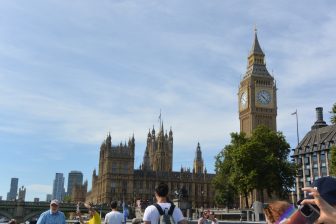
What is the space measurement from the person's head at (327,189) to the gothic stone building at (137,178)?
11481 centimetres

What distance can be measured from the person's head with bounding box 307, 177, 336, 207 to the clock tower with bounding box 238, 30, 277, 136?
10921 centimetres

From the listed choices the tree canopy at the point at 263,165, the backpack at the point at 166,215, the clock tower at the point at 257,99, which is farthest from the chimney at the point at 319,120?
the backpack at the point at 166,215

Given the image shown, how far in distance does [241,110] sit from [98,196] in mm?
48539

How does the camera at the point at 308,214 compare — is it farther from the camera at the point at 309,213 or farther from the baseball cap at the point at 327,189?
the baseball cap at the point at 327,189

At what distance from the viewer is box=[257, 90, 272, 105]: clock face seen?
371 ft

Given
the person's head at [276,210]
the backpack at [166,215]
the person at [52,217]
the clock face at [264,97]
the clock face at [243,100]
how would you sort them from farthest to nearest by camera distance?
the clock face at [243,100] < the clock face at [264,97] < the person at [52,217] < the backpack at [166,215] < the person's head at [276,210]

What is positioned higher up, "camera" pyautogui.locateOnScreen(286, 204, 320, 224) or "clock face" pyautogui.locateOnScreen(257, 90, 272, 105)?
"clock face" pyautogui.locateOnScreen(257, 90, 272, 105)

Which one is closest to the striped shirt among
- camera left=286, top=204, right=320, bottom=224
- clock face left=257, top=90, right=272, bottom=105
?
camera left=286, top=204, right=320, bottom=224

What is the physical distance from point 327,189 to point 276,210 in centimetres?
218

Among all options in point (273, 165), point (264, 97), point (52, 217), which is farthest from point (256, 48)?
point (52, 217)

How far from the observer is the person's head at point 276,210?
16.7 feet

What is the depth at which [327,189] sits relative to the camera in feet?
9.91

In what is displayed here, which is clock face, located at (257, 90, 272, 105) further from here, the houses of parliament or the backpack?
the backpack

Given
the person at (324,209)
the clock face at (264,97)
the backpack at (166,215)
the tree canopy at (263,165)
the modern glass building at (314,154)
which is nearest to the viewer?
the person at (324,209)
